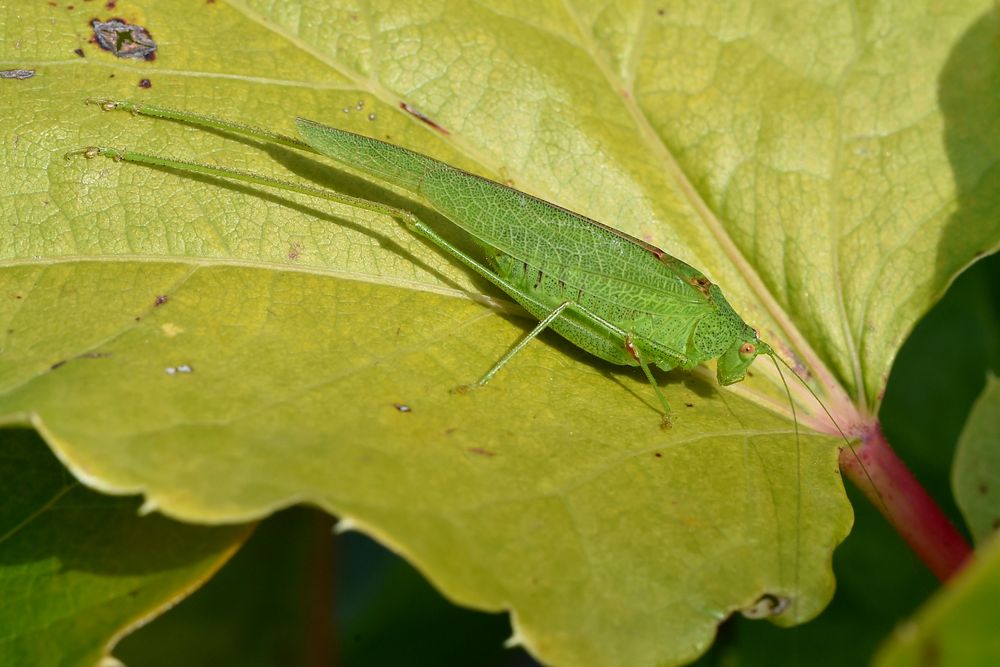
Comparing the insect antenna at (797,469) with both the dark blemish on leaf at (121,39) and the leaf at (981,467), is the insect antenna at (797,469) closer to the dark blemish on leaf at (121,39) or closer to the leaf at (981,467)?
the leaf at (981,467)

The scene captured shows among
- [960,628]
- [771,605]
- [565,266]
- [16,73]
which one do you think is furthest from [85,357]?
[960,628]

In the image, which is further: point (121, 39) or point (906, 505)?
point (121, 39)

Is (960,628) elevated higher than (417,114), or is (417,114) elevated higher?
(960,628)

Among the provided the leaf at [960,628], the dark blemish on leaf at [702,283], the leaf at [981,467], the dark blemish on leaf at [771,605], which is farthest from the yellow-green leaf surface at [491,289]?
the leaf at [960,628]

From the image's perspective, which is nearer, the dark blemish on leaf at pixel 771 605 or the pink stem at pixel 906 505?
the dark blemish on leaf at pixel 771 605

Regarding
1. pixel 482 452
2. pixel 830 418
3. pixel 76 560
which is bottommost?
pixel 76 560

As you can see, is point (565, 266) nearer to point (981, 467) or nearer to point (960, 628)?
point (981, 467)
